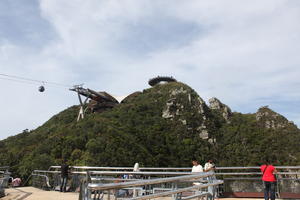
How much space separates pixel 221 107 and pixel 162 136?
3158cm

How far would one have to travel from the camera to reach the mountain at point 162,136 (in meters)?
35.7

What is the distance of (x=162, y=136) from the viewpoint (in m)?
58.7

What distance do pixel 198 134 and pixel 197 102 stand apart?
36.4 ft

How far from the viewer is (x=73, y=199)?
971 cm

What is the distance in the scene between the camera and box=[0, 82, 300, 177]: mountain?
35688mm

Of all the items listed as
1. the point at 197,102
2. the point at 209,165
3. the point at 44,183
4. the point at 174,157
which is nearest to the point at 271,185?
the point at 209,165

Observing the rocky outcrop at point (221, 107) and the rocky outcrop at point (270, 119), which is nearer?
the rocky outcrop at point (270, 119)

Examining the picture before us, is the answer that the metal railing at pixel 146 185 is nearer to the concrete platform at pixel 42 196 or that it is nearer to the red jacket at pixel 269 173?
the red jacket at pixel 269 173

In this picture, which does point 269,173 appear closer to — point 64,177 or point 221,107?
point 64,177

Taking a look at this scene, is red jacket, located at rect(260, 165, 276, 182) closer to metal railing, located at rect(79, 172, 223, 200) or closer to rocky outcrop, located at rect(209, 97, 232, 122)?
metal railing, located at rect(79, 172, 223, 200)

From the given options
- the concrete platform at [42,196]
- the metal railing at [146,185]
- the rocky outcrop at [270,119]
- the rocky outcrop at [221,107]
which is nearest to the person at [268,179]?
the metal railing at [146,185]

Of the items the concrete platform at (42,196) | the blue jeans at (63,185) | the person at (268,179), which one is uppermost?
the person at (268,179)

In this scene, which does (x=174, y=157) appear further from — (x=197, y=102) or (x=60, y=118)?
(x=60, y=118)

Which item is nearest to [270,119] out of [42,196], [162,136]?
[162,136]
